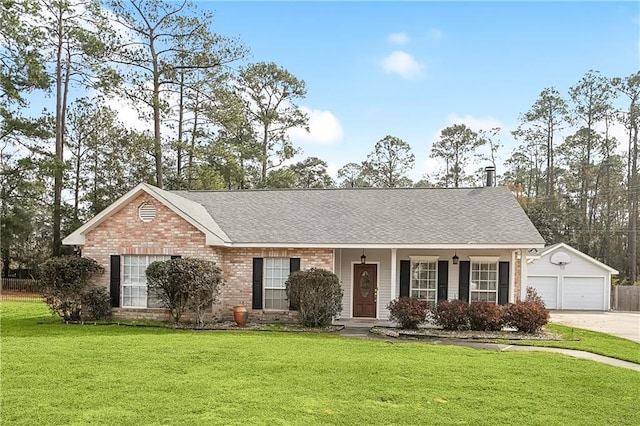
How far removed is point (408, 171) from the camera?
155 feet

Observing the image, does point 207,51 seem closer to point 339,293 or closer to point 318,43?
point 318,43

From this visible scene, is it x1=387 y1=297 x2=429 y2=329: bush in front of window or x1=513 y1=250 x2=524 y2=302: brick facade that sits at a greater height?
x1=513 y1=250 x2=524 y2=302: brick facade

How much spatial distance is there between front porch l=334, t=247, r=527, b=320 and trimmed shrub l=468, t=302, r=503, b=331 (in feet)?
5.55

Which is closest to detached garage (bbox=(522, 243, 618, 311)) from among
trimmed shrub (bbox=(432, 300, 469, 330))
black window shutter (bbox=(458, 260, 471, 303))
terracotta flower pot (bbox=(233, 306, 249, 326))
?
black window shutter (bbox=(458, 260, 471, 303))

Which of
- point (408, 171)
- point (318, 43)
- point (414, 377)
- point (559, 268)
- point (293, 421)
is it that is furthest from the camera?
point (408, 171)

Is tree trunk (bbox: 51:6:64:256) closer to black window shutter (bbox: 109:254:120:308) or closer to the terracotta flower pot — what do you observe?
black window shutter (bbox: 109:254:120:308)

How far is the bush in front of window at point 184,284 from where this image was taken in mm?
15328

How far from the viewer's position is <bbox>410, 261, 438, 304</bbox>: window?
17453 mm

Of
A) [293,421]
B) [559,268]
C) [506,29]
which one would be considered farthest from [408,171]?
[293,421]

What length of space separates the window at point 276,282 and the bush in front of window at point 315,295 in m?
1.28

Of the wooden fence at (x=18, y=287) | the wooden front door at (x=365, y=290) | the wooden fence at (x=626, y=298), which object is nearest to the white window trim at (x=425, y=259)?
the wooden front door at (x=365, y=290)

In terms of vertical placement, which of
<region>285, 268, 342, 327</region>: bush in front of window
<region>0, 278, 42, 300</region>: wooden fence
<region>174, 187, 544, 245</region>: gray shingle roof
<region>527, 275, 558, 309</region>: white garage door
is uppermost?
<region>174, 187, 544, 245</region>: gray shingle roof

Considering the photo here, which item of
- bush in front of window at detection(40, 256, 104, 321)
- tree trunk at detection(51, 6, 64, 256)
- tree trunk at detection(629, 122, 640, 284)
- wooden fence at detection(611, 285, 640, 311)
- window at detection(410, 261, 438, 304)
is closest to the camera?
bush in front of window at detection(40, 256, 104, 321)

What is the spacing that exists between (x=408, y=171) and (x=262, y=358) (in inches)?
1501
